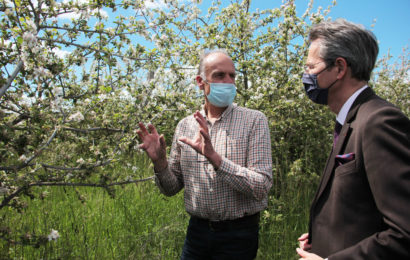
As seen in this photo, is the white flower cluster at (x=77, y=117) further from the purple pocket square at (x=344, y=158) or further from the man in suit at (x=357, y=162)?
the purple pocket square at (x=344, y=158)

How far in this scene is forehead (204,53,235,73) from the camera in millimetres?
2301

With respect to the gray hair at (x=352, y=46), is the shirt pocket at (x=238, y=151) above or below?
below

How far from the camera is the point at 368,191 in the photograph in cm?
121

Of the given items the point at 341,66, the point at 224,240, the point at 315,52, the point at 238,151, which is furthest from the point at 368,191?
the point at 224,240

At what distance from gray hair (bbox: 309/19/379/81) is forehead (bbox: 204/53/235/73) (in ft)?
2.97

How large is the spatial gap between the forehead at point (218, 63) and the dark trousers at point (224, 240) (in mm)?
1122

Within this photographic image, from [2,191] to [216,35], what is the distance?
3.99m

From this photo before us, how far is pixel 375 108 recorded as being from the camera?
121 cm

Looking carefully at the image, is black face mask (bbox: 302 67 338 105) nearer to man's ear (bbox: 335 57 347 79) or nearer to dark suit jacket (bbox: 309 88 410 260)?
man's ear (bbox: 335 57 347 79)

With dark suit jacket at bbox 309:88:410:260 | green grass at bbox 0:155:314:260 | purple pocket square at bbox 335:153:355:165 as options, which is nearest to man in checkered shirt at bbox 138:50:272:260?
dark suit jacket at bbox 309:88:410:260

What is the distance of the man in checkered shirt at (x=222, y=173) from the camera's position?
1.91 meters

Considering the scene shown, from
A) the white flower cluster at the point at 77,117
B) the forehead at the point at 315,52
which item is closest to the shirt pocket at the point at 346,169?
the forehead at the point at 315,52

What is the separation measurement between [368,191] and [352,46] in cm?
69

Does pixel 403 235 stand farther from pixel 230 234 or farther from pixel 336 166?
pixel 230 234
